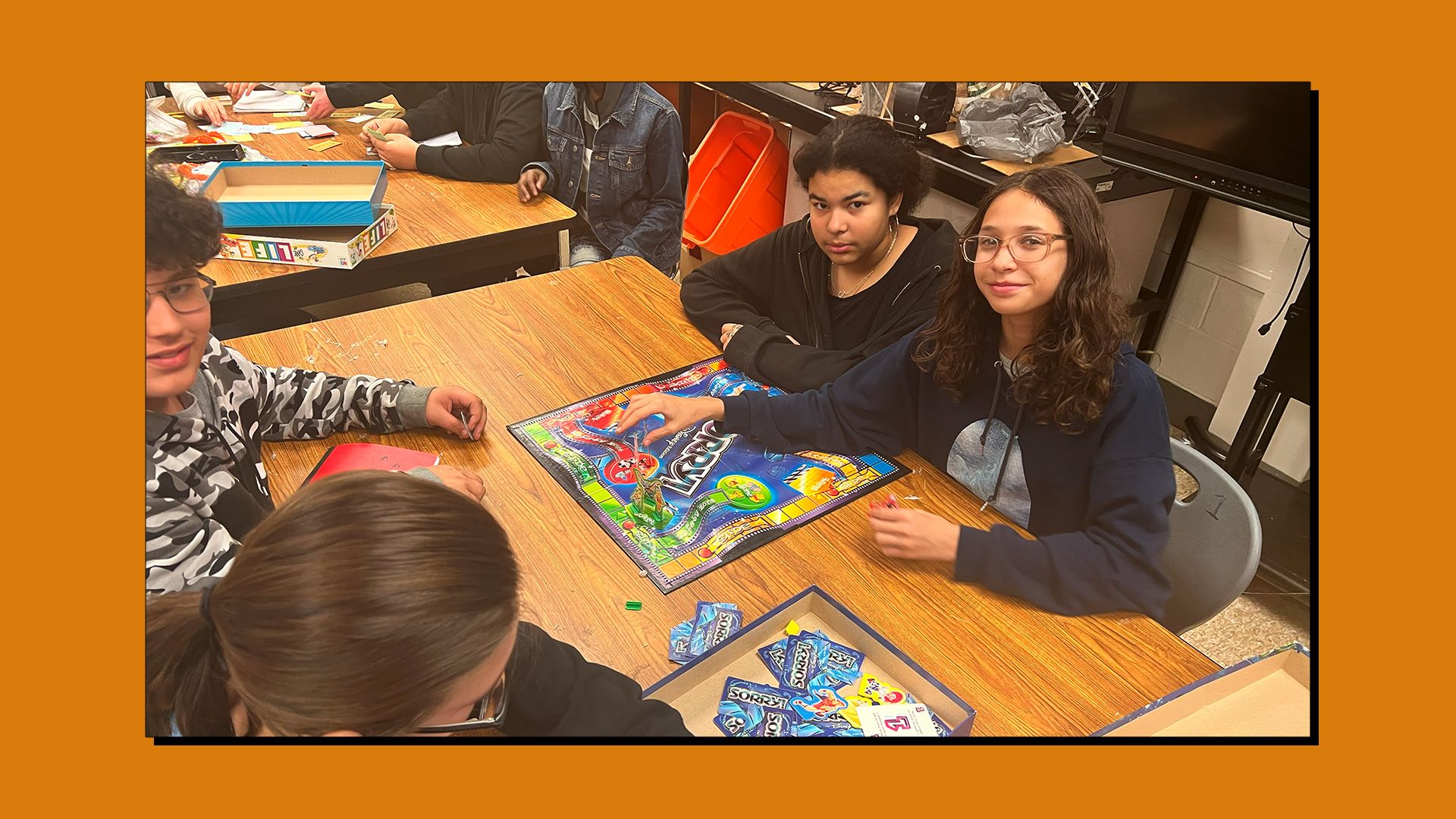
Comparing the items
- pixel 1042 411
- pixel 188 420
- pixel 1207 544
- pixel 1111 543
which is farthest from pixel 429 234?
pixel 1207 544

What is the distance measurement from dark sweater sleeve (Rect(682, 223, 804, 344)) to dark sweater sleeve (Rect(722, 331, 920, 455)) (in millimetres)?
144

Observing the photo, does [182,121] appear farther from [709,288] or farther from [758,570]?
[758,570]

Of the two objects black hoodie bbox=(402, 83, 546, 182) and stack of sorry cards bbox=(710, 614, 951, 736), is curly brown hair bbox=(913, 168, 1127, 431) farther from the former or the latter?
black hoodie bbox=(402, 83, 546, 182)

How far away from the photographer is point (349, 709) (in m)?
0.92

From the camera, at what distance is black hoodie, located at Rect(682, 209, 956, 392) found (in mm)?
1323

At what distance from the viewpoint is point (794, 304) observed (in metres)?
1.50

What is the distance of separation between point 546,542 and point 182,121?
990 millimetres

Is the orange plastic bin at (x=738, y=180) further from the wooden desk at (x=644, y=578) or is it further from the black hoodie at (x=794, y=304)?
the wooden desk at (x=644, y=578)

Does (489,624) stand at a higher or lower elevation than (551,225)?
lower

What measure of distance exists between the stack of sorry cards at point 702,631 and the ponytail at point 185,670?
0.54m

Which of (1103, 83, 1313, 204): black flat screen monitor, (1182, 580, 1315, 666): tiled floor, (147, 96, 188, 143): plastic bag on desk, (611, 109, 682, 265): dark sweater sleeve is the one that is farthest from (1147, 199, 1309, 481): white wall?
(147, 96, 188, 143): plastic bag on desk

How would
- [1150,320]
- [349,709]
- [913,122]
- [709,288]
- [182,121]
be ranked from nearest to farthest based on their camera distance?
[349,709] < [1150,320] < [913,122] < [182,121] < [709,288]

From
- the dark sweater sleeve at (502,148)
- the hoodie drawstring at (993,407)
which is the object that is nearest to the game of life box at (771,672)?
the hoodie drawstring at (993,407)
